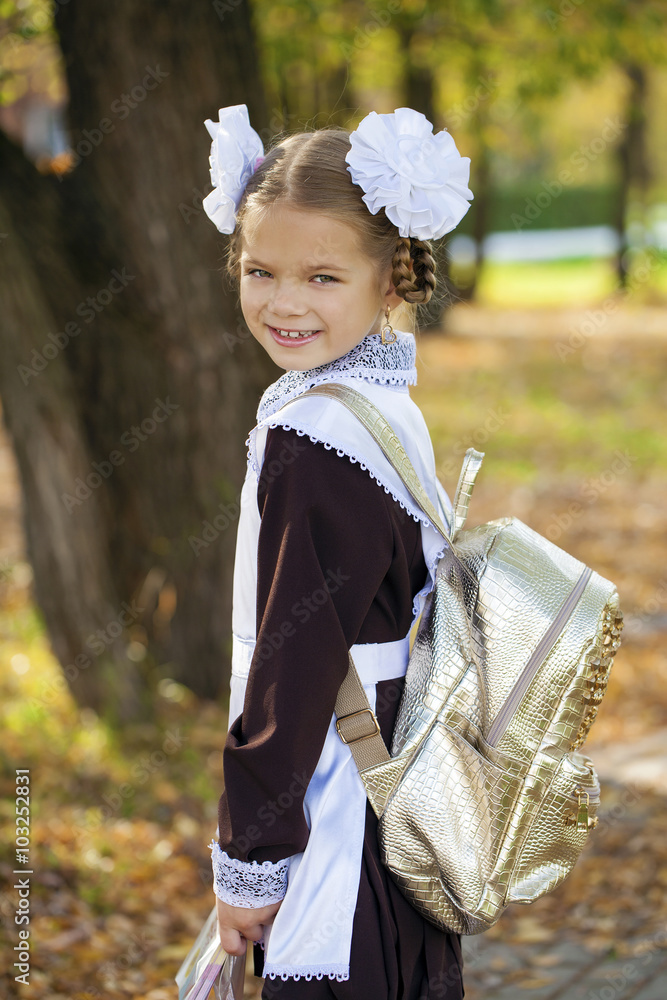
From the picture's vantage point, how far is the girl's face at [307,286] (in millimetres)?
1686

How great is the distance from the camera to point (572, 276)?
1006 inches

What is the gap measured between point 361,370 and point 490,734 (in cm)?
68

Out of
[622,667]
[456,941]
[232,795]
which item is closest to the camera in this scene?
[232,795]

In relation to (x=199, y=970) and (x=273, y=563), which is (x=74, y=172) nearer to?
(x=273, y=563)

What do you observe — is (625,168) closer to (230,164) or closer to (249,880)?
(230,164)

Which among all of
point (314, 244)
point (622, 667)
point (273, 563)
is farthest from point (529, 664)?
point (622, 667)

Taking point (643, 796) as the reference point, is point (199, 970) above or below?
above

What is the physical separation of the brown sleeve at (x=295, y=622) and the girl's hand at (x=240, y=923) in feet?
0.36

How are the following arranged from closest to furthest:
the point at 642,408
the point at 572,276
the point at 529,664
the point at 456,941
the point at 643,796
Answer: the point at 529,664, the point at 456,941, the point at 643,796, the point at 642,408, the point at 572,276

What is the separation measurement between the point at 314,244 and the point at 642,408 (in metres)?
11.1

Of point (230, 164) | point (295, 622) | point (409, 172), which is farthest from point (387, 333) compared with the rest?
point (295, 622)

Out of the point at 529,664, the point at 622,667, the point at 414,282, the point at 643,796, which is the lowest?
the point at 622,667

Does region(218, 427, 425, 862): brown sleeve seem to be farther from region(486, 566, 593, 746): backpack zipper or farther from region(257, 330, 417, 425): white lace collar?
region(486, 566, 593, 746): backpack zipper

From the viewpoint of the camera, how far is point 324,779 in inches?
66.5
